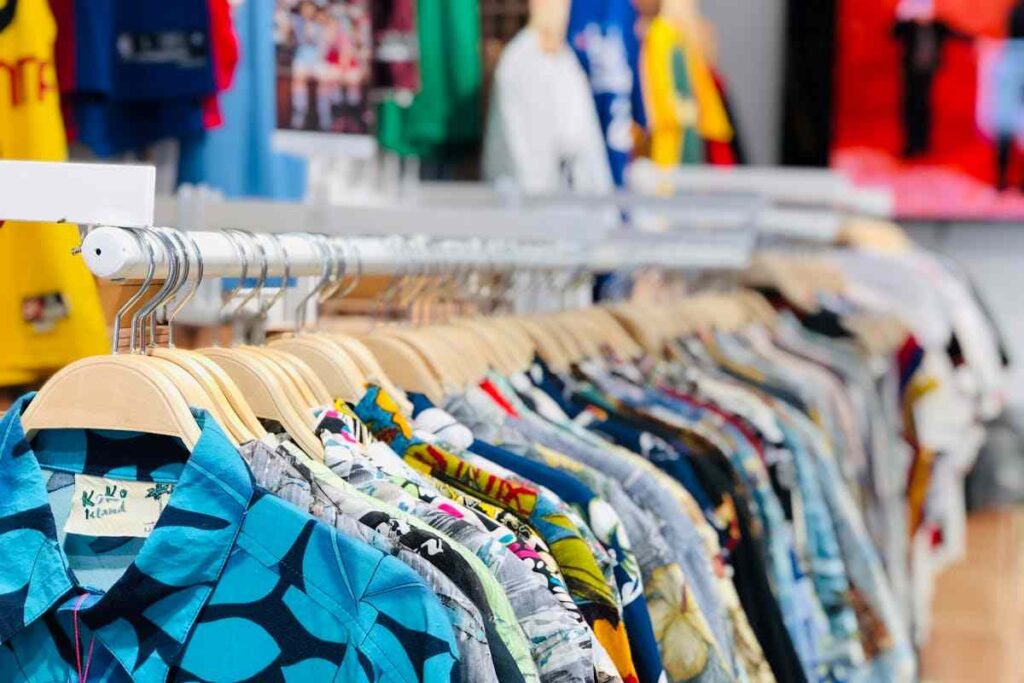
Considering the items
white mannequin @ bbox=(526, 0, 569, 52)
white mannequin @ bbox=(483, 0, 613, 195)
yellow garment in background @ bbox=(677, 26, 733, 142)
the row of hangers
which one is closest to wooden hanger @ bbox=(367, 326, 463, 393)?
the row of hangers

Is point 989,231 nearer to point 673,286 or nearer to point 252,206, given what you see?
point 673,286

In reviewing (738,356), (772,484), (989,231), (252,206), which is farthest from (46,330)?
(989,231)

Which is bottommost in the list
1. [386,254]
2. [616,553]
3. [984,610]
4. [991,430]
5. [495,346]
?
[984,610]

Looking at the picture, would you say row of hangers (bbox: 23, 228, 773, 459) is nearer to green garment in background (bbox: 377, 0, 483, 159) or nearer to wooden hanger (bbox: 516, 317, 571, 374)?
wooden hanger (bbox: 516, 317, 571, 374)

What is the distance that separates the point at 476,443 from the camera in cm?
123

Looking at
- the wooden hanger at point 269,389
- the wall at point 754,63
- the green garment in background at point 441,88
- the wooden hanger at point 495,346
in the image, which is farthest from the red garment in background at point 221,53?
the wall at point 754,63

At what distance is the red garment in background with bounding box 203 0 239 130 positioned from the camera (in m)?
2.24

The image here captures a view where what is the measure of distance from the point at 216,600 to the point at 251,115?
5.77ft

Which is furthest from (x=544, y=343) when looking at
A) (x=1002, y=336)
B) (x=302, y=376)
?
(x=1002, y=336)

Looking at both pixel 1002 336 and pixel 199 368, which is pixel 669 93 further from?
pixel 199 368

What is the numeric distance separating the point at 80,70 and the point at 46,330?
1.62 ft

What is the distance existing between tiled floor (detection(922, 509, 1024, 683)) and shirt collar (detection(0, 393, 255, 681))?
3.21 m

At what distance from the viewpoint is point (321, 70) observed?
2.78 metres

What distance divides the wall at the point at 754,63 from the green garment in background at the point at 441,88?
89.4 inches
